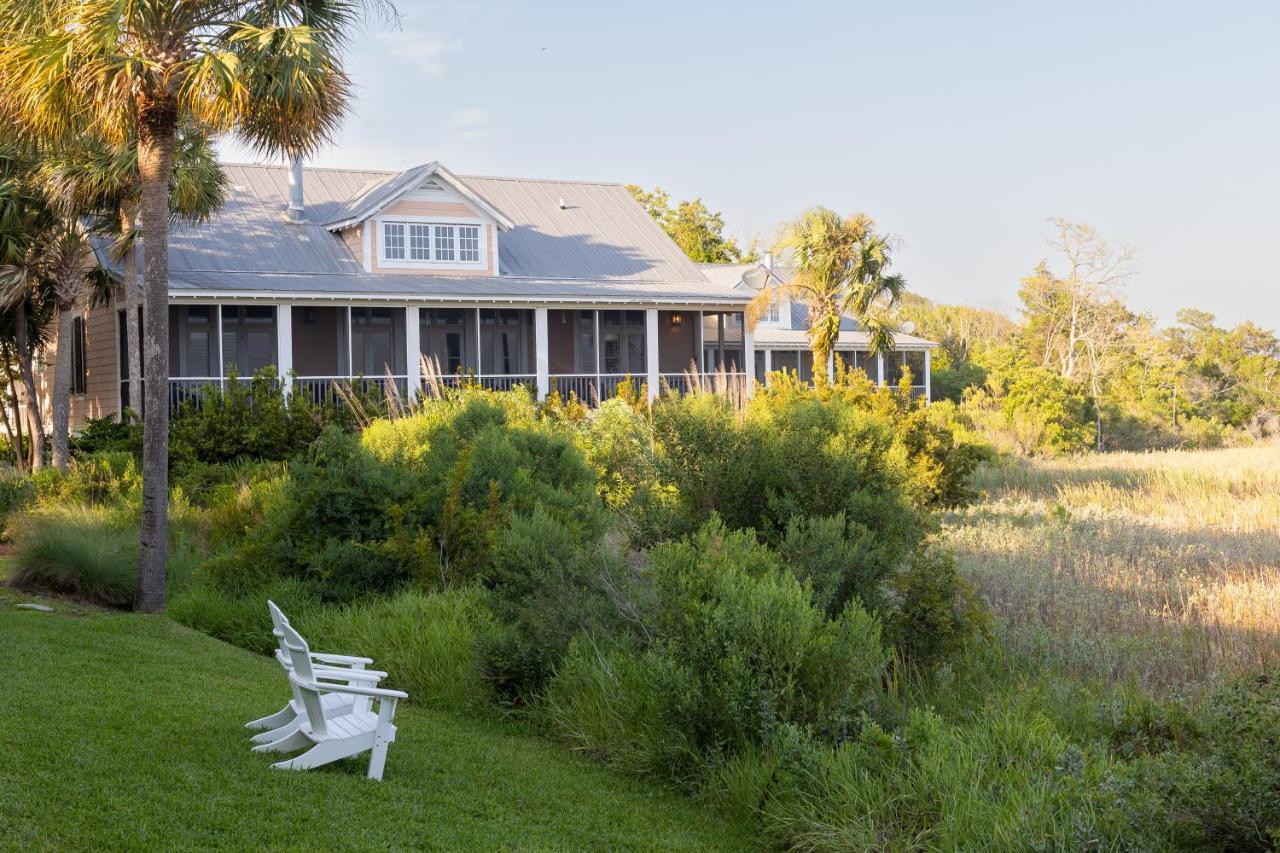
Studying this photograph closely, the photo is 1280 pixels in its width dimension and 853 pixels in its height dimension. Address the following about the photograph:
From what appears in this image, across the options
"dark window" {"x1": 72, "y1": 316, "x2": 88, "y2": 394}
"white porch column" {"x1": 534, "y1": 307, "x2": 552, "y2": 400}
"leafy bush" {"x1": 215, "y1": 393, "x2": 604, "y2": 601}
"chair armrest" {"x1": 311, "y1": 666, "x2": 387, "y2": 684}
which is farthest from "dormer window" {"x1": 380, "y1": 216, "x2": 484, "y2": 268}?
"chair armrest" {"x1": 311, "y1": 666, "x2": 387, "y2": 684}

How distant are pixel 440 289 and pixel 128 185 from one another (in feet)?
22.0

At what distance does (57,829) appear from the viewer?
4.92 metres

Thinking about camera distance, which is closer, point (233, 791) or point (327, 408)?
point (233, 791)

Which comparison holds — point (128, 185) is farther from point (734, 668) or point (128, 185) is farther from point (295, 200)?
point (734, 668)

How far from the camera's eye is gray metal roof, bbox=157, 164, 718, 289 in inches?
1009

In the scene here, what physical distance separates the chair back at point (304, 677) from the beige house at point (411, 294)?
1689 cm

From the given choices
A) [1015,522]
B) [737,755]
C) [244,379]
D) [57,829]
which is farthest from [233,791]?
[244,379]

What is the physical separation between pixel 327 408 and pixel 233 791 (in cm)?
1586

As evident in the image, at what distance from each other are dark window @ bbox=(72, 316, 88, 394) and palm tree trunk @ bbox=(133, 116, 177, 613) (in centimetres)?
1711

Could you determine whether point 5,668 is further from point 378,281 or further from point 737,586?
point 378,281

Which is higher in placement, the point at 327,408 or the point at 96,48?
the point at 96,48

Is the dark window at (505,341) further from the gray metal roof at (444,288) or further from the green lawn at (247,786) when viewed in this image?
the green lawn at (247,786)

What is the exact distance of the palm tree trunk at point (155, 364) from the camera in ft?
35.9

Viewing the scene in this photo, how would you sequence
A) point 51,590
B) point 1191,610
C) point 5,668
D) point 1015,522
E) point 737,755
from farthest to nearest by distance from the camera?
point 1015,522, point 51,590, point 1191,610, point 5,668, point 737,755
